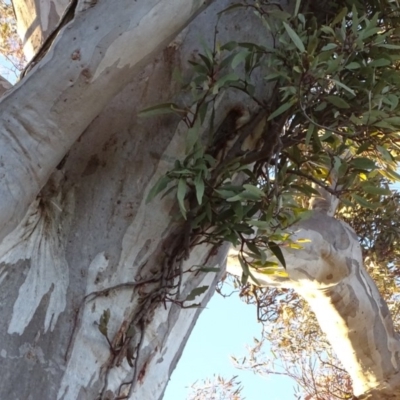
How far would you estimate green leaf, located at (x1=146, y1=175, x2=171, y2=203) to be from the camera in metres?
1.46

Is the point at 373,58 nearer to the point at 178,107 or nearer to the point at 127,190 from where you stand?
the point at 178,107

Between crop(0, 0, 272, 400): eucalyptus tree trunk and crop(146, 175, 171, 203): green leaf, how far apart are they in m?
0.09

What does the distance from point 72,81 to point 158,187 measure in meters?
0.29

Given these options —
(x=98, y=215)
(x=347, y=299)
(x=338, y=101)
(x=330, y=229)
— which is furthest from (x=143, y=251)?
(x=347, y=299)

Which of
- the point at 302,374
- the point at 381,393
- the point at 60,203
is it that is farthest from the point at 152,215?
the point at 302,374

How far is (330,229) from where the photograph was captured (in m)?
2.99

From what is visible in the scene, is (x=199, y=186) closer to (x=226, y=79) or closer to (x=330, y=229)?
(x=226, y=79)

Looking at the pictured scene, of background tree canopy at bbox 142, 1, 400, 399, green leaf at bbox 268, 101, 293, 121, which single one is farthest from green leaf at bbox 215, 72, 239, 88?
green leaf at bbox 268, 101, 293, 121

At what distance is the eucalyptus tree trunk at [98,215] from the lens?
1371 millimetres

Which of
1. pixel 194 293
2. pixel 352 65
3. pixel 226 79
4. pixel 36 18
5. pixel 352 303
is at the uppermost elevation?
pixel 36 18

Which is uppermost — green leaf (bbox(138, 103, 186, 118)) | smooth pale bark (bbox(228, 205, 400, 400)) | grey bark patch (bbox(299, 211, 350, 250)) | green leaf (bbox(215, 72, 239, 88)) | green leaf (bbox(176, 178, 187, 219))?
grey bark patch (bbox(299, 211, 350, 250))

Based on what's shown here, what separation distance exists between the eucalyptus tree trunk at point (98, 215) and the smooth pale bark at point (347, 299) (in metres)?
1.32

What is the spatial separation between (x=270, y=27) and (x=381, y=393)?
7.86 ft

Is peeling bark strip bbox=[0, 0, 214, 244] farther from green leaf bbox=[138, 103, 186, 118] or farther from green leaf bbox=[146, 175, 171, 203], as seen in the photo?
green leaf bbox=[146, 175, 171, 203]
